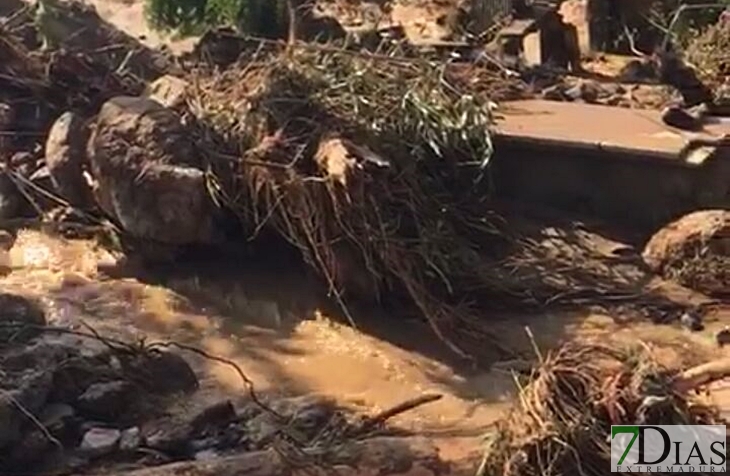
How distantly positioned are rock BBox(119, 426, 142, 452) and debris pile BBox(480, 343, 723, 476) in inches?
68.8

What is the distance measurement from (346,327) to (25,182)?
2.98 metres

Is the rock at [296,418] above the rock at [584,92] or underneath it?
underneath

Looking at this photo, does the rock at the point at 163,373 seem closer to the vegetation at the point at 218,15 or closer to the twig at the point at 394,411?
the twig at the point at 394,411

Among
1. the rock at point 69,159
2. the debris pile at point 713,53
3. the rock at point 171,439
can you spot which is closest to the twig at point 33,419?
the rock at point 171,439

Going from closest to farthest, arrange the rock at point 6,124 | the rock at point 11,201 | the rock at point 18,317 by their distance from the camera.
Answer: the rock at point 18,317 → the rock at point 11,201 → the rock at point 6,124

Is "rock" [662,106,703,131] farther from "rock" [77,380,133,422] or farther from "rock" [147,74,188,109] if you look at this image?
"rock" [77,380,133,422]

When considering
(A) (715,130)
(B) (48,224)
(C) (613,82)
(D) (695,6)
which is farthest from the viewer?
(D) (695,6)

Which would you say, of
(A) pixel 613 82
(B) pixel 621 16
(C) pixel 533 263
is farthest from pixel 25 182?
(B) pixel 621 16

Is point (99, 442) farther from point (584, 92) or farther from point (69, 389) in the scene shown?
point (584, 92)

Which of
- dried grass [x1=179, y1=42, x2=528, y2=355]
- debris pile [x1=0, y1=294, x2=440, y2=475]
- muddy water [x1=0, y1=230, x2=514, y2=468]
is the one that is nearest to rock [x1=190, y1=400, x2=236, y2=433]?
debris pile [x1=0, y1=294, x2=440, y2=475]

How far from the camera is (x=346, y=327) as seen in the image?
26.8 ft

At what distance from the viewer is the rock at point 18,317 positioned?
7363 millimetres

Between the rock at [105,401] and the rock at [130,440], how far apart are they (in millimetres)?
233

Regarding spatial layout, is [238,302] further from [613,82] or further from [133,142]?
[613,82]
